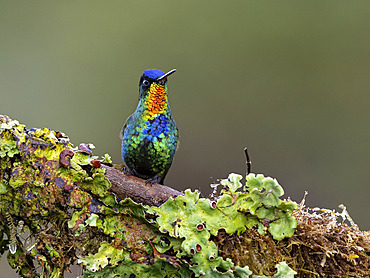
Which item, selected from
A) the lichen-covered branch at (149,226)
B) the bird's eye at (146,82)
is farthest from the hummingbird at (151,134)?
the lichen-covered branch at (149,226)

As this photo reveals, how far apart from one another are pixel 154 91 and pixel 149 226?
508mm

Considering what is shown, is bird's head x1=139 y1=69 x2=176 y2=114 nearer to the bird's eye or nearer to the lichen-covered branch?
→ the bird's eye

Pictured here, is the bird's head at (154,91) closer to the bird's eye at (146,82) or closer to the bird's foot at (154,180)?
the bird's eye at (146,82)

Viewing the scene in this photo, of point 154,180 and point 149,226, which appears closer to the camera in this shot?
point 149,226

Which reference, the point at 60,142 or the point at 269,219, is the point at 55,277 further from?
the point at 269,219

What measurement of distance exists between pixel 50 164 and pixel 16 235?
212 mm

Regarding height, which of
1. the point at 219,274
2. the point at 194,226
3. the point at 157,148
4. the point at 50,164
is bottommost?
the point at 219,274

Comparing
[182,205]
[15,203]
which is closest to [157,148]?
[182,205]

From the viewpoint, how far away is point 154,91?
1.40 m

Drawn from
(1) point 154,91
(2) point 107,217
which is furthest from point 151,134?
(2) point 107,217

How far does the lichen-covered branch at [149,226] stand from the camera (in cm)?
101

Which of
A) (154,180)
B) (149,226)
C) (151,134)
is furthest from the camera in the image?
(151,134)

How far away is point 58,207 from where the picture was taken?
1061 mm

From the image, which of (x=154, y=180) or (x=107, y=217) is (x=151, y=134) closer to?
(x=154, y=180)
